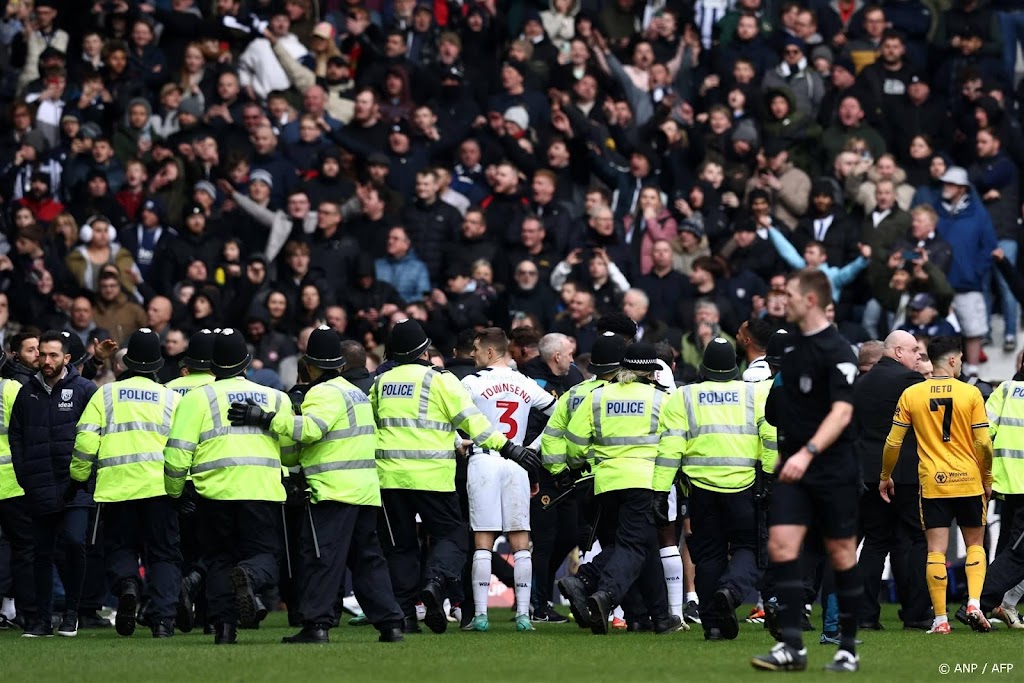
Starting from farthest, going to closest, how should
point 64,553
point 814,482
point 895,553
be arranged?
point 895,553 < point 64,553 < point 814,482

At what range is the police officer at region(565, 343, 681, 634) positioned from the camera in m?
14.6

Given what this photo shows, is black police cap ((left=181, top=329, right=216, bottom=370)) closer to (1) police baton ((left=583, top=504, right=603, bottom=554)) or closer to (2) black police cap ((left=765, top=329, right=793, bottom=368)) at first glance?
(1) police baton ((left=583, top=504, right=603, bottom=554))

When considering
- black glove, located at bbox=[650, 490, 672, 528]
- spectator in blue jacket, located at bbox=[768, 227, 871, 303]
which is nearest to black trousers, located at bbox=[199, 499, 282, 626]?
black glove, located at bbox=[650, 490, 672, 528]

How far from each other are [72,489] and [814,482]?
6.37 m

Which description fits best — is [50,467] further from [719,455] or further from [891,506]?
[891,506]

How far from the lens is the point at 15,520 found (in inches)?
621

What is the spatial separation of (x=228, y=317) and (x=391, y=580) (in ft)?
22.5

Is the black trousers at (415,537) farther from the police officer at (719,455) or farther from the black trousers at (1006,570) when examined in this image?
the black trousers at (1006,570)

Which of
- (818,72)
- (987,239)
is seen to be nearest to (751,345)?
(987,239)

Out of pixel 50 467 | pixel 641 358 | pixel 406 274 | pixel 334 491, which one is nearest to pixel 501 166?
pixel 406 274

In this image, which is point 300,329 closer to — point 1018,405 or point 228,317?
point 228,317

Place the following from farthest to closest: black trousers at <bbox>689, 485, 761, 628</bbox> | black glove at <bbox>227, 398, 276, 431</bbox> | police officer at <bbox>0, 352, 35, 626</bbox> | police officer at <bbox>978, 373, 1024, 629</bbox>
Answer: police officer at <bbox>0, 352, 35, 626</bbox> → police officer at <bbox>978, 373, 1024, 629</bbox> → black trousers at <bbox>689, 485, 761, 628</bbox> → black glove at <bbox>227, 398, 276, 431</bbox>

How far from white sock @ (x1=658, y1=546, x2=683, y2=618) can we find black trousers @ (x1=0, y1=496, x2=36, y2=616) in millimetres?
5214

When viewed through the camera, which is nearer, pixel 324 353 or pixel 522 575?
pixel 324 353
